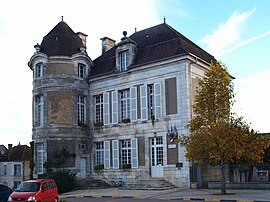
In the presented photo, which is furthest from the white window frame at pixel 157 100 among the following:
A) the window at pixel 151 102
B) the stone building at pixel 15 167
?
the stone building at pixel 15 167

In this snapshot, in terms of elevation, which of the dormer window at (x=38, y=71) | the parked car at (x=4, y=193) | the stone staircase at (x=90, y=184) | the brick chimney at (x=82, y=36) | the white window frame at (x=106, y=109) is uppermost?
the brick chimney at (x=82, y=36)

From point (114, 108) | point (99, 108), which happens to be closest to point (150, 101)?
point (114, 108)

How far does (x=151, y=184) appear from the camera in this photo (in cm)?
2239

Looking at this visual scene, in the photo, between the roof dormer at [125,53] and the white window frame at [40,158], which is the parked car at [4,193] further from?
the roof dormer at [125,53]

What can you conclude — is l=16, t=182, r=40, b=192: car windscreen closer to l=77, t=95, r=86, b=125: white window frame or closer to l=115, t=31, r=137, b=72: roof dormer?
l=77, t=95, r=86, b=125: white window frame

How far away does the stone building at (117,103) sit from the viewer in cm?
2336

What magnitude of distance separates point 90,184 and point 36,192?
1161 cm

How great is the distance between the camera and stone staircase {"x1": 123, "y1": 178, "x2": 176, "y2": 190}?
A: 21.9 meters

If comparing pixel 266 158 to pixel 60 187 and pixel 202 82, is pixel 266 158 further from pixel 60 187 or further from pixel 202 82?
pixel 60 187

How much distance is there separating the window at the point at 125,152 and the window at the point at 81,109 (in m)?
3.56

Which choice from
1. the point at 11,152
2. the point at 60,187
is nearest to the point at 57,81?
the point at 60,187

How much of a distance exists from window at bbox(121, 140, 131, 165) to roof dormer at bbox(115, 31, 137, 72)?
4866mm

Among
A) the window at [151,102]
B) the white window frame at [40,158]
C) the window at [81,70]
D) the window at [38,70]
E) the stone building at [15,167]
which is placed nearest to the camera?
the window at [151,102]

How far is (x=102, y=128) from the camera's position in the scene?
27297mm
